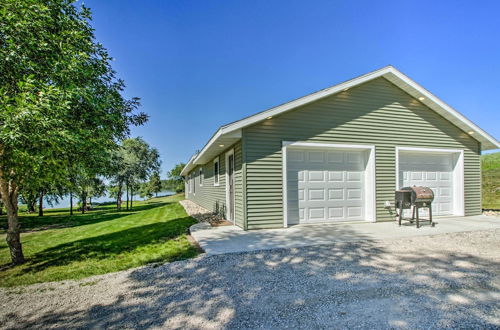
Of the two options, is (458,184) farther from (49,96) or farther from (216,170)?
(49,96)

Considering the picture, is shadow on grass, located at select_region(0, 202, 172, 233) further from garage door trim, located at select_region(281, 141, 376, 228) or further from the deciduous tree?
garage door trim, located at select_region(281, 141, 376, 228)

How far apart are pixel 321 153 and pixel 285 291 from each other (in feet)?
16.6

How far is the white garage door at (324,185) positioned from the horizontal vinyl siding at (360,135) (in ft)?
1.40

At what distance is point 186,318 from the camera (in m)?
2.43

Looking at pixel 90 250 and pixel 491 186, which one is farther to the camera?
pixel 491 186

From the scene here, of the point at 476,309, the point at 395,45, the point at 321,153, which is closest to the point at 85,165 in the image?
the point at 321,153

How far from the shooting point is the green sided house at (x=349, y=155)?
666cm

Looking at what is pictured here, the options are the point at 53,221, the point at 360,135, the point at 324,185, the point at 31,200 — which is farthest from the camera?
the point at 53,221

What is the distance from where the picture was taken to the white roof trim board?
6.37 meters

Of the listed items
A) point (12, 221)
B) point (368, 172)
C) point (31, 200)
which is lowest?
point (31, 200)

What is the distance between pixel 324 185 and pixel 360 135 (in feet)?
6.30

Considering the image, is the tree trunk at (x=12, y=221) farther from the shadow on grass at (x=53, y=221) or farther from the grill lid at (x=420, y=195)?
the grill lid at (x=420, y=195)

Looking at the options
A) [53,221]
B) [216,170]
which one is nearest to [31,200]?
[53,221]

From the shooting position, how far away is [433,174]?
28.4 feet
